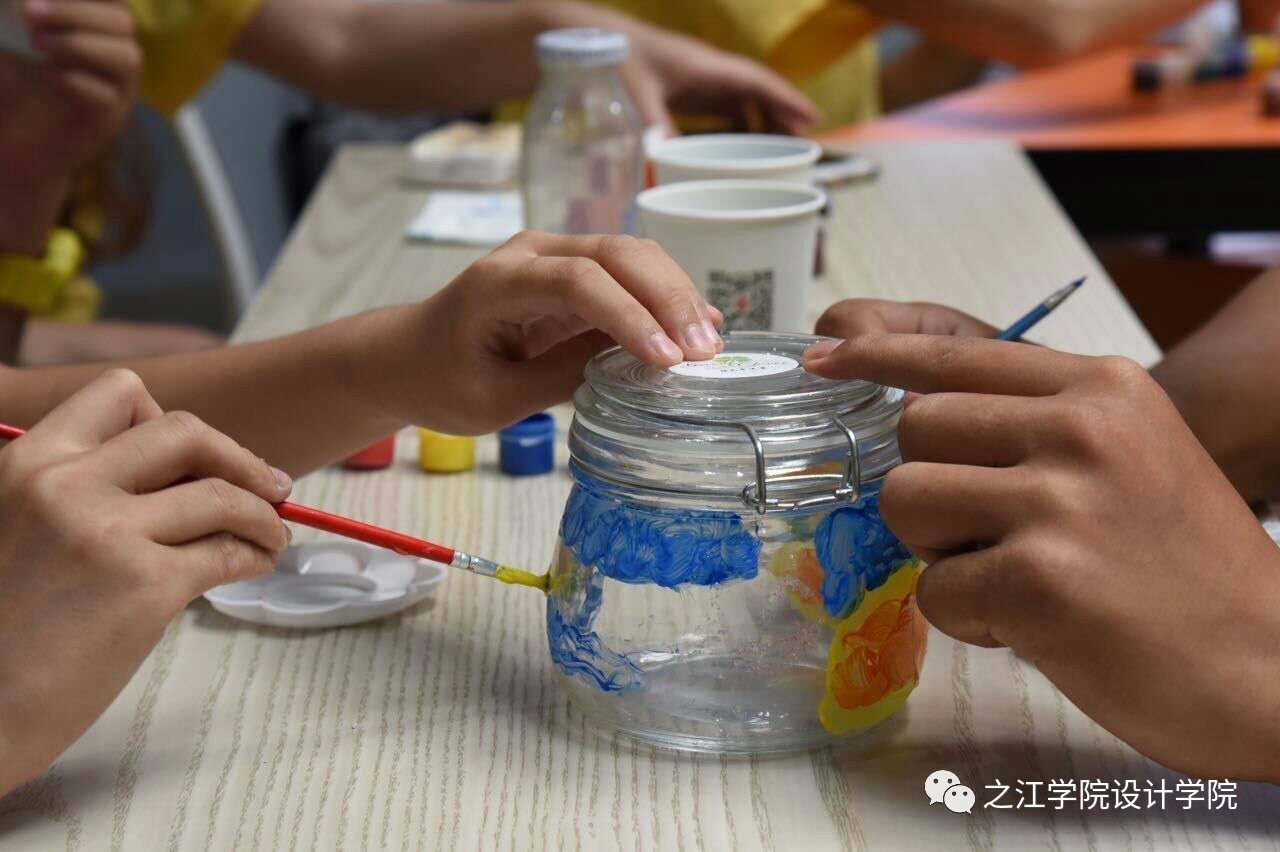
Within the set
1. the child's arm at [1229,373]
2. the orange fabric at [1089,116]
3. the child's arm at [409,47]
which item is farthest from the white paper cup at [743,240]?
the orange fabric at [1089,116]

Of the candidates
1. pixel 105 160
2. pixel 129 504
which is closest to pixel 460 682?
pixel 129 504

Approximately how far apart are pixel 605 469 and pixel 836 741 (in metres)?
0.14

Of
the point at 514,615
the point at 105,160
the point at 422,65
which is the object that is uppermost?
the point at 514,615

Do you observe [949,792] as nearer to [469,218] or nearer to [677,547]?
A: [677,547]

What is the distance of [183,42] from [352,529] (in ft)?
3.82

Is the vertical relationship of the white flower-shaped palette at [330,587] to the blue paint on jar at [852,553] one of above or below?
below

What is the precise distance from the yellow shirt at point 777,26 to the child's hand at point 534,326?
1.18 metres

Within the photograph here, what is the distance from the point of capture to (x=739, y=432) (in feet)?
1.84

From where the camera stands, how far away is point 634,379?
2.02 ft

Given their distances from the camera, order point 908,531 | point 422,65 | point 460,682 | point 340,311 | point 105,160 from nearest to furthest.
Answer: point 908,531 < point 460,682 < point 340,311 < point 422,65 < point 105,160

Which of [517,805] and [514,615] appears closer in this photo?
[517,805]

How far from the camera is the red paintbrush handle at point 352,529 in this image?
595mm

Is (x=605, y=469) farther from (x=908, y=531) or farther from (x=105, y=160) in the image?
(x=105, y=160)

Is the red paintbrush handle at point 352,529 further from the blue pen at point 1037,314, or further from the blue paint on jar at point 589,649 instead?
the blue pen at point 1037,314
